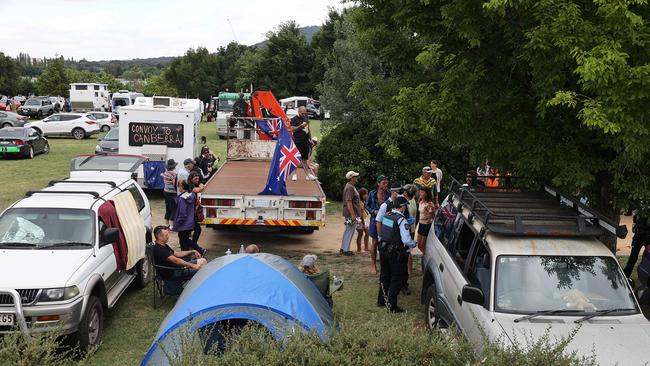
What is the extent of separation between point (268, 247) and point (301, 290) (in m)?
6.05

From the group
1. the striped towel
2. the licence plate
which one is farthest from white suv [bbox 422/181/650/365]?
the licence plate

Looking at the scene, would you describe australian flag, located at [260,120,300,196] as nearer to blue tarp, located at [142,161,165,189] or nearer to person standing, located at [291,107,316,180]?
person standing, located at [291,107,316,180]

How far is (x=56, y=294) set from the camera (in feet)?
23.2

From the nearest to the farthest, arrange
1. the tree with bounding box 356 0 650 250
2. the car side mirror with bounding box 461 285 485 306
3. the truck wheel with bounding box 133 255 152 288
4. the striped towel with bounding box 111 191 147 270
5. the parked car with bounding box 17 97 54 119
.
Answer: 1. the car side mirror with bounding box 461 285 485 306
2. the tree with bounding box 356 0 650 250
3. the striped towel with bounding box 111 191 147 270
4. the truck wheel with bounding box 133 255 152 288
5. the parked car with bounding box 17 97 54 119

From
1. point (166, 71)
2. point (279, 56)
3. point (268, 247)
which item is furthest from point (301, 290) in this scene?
point (166, 71)

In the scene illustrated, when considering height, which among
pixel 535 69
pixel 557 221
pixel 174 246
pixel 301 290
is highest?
pixel 535 69

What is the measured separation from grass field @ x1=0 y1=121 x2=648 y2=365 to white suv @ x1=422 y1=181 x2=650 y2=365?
66 centimetres

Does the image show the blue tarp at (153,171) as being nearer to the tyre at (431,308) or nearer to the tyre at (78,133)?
the tyre at (431,308)

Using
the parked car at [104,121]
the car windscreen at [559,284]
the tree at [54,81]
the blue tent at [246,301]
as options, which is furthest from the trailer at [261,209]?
the tree at [54,81]

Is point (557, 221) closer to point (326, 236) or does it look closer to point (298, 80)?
point (326, 236)

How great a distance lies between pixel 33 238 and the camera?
8.14m

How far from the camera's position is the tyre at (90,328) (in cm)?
731

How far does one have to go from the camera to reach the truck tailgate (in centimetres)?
1237

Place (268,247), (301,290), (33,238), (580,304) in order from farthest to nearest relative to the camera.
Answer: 1. (268,247)
2. (33,238)
3. (301,290)
4. (580,304)
